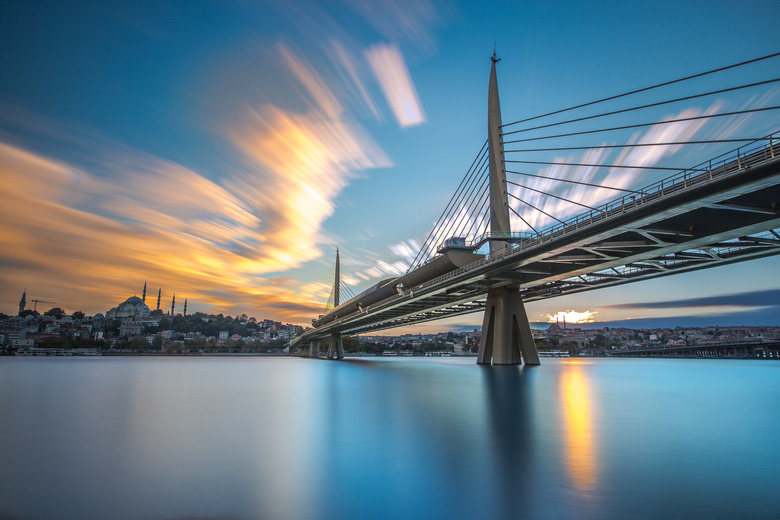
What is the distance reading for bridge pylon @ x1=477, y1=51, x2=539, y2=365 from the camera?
44.2 m

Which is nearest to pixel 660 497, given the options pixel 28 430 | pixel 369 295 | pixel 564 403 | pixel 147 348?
pixel 564 403

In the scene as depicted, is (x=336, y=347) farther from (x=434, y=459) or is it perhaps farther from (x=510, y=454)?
(x=434, y=459)

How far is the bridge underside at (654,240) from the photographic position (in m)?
22.2

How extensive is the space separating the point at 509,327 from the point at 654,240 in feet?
67.3

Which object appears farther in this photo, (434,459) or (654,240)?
(654,240)

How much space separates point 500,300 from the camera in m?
47.9

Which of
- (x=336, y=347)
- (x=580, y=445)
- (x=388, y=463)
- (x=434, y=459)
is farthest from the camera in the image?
(x=336, y=347)

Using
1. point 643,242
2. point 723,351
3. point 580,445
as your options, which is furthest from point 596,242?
point 723,351

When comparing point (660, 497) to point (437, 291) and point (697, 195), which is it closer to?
point (697, 195)

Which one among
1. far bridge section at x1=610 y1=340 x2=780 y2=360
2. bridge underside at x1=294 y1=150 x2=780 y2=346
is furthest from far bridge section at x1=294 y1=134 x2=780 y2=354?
far bridge section at x1=610 y1=340 x2=780 y2=360

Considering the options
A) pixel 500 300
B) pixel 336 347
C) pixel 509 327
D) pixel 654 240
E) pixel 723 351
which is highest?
pixel 654 240

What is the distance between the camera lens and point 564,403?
1861cm

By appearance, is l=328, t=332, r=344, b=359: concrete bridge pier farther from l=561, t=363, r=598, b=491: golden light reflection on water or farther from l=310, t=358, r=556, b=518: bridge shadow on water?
l=561, t=363, r=598, b=491: golden light reflection on water

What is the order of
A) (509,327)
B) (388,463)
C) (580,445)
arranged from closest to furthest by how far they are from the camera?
(388,463) < (580,445) < (509,327)
